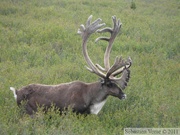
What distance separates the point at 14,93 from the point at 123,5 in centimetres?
1580

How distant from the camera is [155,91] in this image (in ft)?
27.9

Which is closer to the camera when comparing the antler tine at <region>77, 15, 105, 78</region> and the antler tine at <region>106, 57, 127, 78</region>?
the antler tine at <region>106, 57, 127, 78</region>

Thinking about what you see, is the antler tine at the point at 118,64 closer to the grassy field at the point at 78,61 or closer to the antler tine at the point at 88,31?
the antler tine at the point at 88,31

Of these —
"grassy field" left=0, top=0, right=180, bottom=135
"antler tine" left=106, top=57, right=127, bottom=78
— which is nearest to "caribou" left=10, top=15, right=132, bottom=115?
"antler tine" left=106, top=57, right=127, bottom=78

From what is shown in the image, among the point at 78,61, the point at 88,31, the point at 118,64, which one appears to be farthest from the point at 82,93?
the point at 78,61

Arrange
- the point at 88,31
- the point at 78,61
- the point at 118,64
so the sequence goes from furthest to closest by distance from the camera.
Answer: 1. the point at 78,61
2. the point at 88,31
3. the point at 118,64

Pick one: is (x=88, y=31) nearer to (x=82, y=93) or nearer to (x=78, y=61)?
(x=82, y=93)

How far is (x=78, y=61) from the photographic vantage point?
10.6 m

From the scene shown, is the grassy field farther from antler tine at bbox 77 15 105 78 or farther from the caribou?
antler tine at bbox 77 15 105 78

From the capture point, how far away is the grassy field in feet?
21.1

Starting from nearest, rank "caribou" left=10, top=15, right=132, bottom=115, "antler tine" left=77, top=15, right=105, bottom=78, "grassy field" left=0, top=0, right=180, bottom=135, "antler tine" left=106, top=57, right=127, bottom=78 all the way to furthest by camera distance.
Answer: "grassy field" left=0, top=0, right=180, bottom=135 → "antler tine" left=106, top=57, right=127, bottom=78 → "caribou" left=10, top=15, right=132, bottom=115 → "antler tine" left=77, top=15, right=105, bottom=78

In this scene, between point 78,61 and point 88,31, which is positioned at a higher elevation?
Answer: point 88,31

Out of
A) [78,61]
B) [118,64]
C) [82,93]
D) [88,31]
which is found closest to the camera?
[118,64]

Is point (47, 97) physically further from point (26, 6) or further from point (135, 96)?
point (26, 6)
